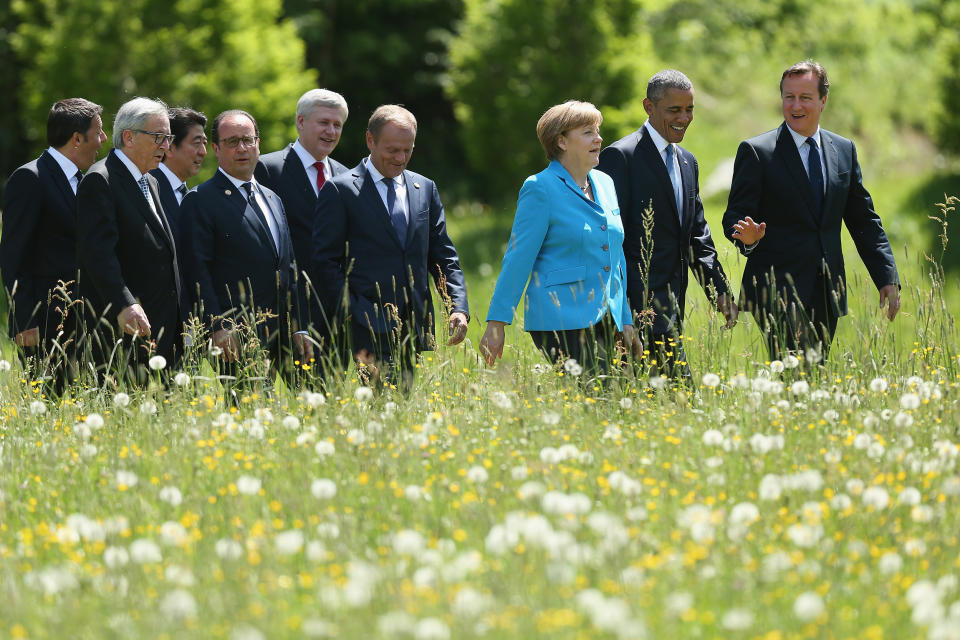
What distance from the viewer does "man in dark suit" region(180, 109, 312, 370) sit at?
6.18 meters

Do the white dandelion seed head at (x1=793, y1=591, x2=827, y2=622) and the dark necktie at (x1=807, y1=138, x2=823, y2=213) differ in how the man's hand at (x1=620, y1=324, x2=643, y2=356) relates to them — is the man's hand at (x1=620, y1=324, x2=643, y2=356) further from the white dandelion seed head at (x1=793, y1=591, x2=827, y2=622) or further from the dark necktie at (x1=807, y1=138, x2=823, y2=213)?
the white dandelion seed head at (x1=793, y1=591, x2=827, y2=622)

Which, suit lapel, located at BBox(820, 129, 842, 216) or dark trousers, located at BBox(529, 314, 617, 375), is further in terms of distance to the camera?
suit lapel, located at BBox(820, 129, 842, 216)

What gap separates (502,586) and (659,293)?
3.23 meters

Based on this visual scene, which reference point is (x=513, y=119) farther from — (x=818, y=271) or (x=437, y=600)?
(x=437, y=600)

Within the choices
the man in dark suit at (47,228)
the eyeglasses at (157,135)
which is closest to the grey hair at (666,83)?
the eyeglasses at (157,135)

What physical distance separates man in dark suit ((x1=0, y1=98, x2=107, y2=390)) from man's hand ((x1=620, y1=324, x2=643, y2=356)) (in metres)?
3.02

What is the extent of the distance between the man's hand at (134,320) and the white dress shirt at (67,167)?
1048 millimetres

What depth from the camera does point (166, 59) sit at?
19.5 meters

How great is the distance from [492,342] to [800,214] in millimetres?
1901

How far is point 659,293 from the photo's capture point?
6207 mm

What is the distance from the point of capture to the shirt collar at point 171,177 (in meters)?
6.60

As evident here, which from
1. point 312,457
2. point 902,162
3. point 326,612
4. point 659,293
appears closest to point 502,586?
point 326,612

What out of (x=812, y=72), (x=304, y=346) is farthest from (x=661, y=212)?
(x=304, y=346)

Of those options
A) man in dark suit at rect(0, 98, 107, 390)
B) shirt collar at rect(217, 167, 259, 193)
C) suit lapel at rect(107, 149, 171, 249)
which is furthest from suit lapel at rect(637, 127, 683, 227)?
man in dark suit at rect(0, 98, 107, 390)
